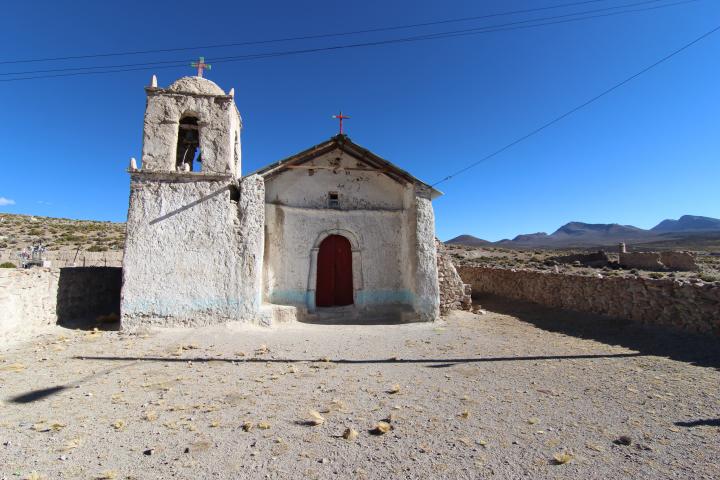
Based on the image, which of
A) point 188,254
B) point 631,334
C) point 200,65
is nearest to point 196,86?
point 200,65

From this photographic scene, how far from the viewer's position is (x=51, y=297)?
8.77 m

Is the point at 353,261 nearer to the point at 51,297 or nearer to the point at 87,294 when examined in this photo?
the point at 87,294

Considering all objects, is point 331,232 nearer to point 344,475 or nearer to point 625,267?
point 344,475

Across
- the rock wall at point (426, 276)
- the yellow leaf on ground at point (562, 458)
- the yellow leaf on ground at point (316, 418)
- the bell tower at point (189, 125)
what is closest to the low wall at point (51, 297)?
the bell tower at point (189, 125)

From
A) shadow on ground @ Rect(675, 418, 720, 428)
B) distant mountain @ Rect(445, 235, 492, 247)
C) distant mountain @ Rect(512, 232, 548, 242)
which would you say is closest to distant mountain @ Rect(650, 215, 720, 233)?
distant mountain @ Rect(512, 232, 548, 242)

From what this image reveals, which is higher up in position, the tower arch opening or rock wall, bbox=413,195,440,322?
the tower arch opening

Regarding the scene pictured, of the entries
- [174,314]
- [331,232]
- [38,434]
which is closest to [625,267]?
[331,232]

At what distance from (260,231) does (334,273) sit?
2811mm

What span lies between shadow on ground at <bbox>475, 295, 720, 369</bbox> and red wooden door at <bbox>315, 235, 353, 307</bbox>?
541 centimetres

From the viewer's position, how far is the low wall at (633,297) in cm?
727

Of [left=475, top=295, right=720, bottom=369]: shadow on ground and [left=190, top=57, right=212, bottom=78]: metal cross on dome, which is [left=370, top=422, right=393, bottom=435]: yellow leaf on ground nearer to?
[left=475, top=295, right=720, bottom=369]: shadow on ground

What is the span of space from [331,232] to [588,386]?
7775mm

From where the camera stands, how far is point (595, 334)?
8625 mm

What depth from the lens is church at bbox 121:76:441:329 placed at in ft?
30.5
